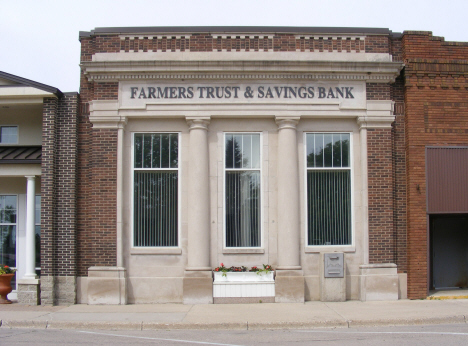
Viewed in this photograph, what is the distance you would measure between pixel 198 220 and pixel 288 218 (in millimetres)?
2317

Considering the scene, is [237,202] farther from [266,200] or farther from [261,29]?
[261,29]

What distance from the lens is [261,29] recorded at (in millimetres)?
13766

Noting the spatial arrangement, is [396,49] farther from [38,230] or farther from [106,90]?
[38,230]

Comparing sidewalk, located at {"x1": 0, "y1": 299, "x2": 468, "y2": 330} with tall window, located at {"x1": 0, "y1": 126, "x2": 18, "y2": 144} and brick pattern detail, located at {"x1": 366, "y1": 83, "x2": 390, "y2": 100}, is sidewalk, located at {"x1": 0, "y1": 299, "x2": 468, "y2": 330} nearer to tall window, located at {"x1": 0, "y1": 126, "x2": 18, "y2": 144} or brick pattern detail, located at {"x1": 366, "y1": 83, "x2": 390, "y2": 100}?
tall window, located at {"x1": 0, "y1": 126, "x2": 18, "y2": 144}

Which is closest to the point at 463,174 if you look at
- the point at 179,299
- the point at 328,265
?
the point at 328,265

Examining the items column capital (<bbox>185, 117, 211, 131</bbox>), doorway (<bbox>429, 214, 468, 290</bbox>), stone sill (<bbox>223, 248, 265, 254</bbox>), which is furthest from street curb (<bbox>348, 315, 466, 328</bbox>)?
column capital (<bbox>185, 117, 211, 131</bbox>)

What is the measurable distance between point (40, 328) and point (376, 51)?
10584 mm

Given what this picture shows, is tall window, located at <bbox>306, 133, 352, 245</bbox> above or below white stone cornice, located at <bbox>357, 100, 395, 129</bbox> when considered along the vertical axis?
below

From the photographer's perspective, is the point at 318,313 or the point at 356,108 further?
the point at 356,108

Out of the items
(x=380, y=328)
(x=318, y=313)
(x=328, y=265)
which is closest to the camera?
(x=380, y=328)

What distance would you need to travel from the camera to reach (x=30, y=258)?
44.3 ft

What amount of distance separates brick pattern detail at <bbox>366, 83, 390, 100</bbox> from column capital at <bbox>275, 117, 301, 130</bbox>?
6.68ft

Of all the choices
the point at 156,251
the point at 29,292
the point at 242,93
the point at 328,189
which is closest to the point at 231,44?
the point at 242,93

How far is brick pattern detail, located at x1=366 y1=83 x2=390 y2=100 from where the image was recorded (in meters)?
13.7
